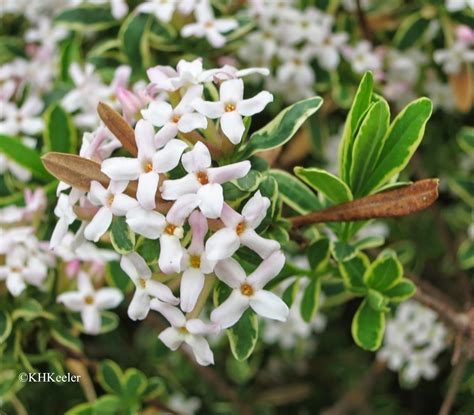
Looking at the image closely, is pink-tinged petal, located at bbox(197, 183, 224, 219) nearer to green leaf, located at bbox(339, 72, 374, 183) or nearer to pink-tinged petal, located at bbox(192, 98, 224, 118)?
pink-tinged petal, located at bbox(192, 98, 224, 118)

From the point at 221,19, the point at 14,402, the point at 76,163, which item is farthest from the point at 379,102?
the point at 14,402

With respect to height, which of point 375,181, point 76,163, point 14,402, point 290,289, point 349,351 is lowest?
point 349,351

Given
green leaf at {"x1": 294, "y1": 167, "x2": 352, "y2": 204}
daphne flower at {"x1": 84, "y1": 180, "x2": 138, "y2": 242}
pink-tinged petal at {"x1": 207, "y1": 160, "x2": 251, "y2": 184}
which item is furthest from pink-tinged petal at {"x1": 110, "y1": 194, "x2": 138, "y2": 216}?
green leaf at {"x1": 294, "y1": 167, "x2": 352, "y2": 204}

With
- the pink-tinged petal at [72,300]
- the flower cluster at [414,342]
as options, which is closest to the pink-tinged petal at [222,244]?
the pink-tinged petal at [72,300]

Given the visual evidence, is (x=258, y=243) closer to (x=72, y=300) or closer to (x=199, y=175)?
(x=199, y=175)

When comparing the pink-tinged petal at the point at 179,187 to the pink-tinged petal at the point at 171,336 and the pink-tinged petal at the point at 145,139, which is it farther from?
the pink-tinged petal at the point at 171,336

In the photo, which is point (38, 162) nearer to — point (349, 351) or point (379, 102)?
point (379, 102)
